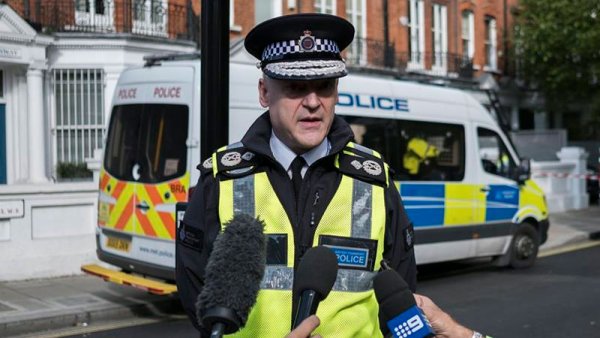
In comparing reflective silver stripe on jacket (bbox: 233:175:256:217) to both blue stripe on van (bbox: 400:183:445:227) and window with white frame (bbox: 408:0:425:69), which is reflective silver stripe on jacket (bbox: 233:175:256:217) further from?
window with white frame (bbox: 408:0:425:69)

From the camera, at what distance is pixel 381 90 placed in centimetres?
950

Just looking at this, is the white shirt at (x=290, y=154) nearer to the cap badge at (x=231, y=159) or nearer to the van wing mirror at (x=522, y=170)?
the cap badge at (x=231, y=159)

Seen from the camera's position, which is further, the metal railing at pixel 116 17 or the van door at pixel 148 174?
the metal railing at pixel 116 17

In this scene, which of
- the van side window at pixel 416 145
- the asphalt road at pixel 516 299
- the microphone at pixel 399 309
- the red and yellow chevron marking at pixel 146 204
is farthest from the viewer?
the van side window at pixel 416 145

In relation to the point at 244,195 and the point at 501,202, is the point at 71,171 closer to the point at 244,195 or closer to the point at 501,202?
the point at 501,202

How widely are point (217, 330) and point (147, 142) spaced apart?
22.6 ft

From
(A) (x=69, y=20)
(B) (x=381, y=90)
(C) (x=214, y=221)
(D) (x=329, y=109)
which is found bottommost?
(C) (x=214, y=221)

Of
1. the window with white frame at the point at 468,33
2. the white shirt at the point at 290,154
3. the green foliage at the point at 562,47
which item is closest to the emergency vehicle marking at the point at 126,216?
the white shirt at the point at 290,154

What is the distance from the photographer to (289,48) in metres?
2.25

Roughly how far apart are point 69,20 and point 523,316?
12015 mm

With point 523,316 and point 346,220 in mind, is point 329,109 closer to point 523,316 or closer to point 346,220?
point 346,220

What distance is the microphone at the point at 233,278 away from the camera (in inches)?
68.0

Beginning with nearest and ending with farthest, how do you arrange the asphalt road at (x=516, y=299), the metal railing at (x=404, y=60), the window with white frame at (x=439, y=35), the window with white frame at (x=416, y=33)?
the asphalt road at (x=516, y=299) < the metal railing at (x=404, y=60) < the window with white frame at (x=416, y=33) < the window with white frame at (x=439, y=35)

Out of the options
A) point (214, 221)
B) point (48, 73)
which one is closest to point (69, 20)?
point (48, 73)
